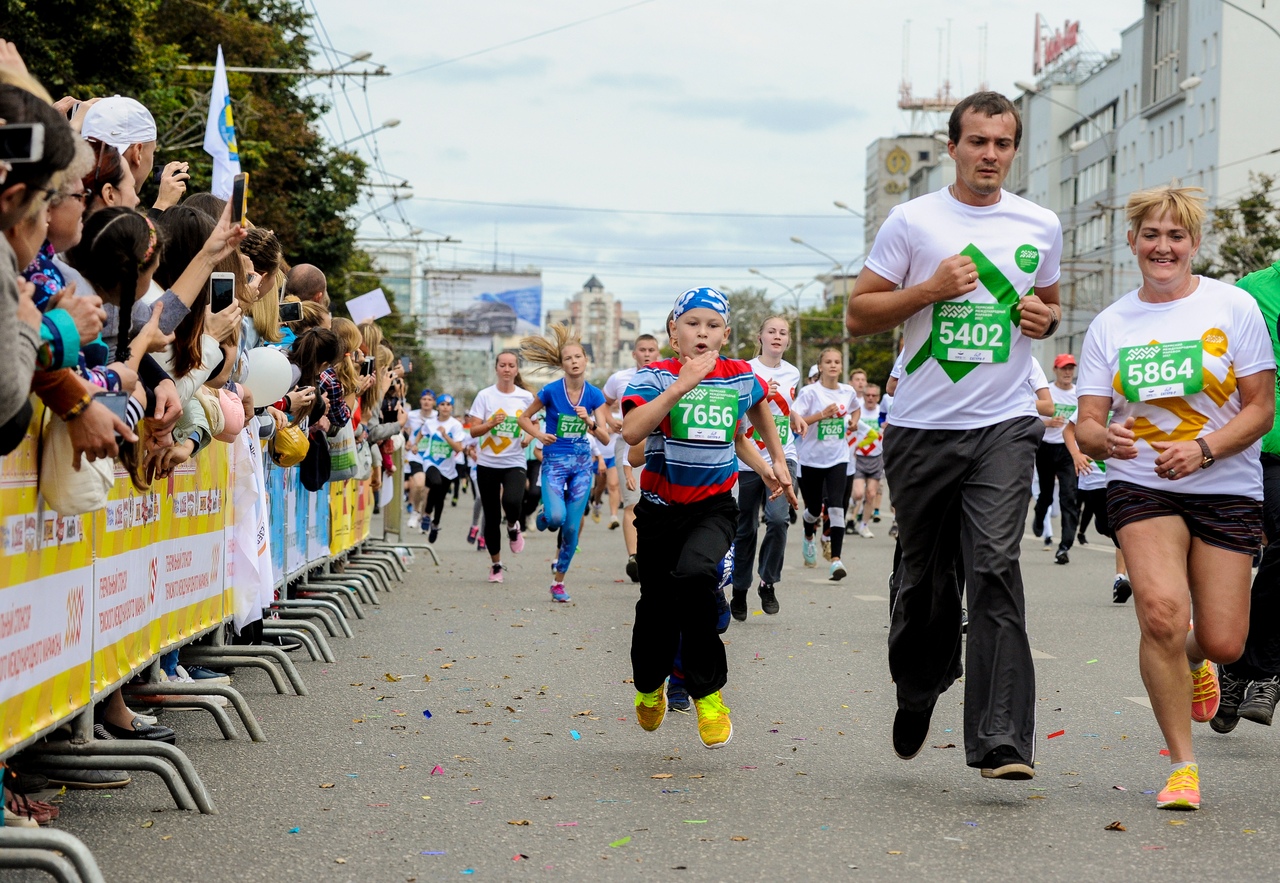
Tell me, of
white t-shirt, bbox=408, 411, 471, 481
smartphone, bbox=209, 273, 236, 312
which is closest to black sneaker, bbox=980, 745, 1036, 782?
smartphone, bbox=209, 273, 236, 312

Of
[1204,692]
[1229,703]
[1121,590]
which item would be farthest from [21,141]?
[1121,590]

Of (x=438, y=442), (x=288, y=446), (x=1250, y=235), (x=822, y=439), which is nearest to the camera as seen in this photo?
(x=288, y=446)

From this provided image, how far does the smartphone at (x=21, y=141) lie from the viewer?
4284 millimetres

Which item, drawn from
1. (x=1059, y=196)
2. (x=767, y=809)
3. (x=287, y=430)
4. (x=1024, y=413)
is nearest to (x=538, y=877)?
(x=767, y=809)

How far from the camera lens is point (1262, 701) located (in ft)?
24.2

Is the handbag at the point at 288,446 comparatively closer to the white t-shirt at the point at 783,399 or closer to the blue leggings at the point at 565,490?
the white t-shirt at the point at 783,399

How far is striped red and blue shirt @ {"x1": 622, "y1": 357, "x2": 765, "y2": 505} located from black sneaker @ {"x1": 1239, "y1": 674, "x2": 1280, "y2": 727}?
2.30 metres

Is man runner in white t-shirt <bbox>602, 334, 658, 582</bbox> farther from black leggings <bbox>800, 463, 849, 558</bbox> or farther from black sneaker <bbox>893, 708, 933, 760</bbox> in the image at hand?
black sneaker <bbox>893, 708, 933, 760</bbox>

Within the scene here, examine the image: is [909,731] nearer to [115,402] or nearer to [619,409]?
[115,402]

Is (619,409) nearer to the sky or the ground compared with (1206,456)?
nearer to the sky

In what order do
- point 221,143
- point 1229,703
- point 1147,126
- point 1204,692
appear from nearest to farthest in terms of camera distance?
1. point 1204,692
2. point 1229,703
3. point 221,143
4. point 1147,126

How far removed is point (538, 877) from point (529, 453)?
1746cm

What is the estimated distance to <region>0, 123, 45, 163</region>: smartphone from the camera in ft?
14.1

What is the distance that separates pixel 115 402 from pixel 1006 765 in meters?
3.04
